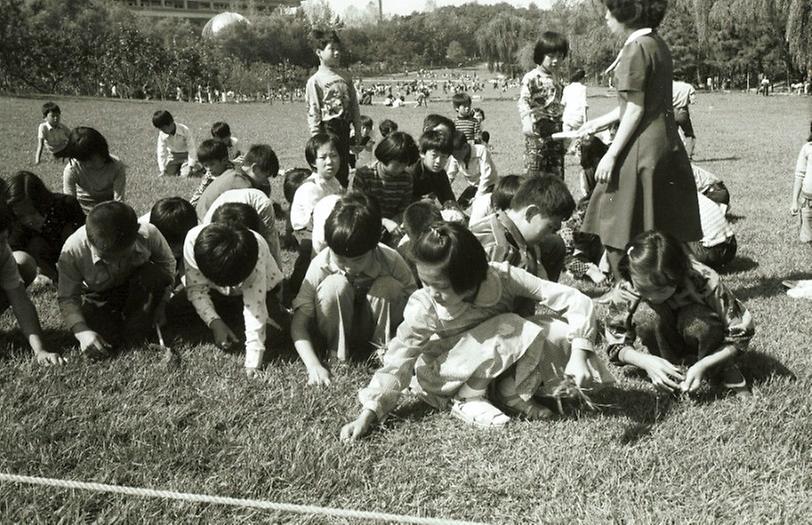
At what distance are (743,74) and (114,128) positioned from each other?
44786 mm

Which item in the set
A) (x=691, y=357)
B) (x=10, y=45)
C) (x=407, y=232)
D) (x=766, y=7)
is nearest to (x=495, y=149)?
(x=407, y=232)

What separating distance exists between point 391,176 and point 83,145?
2424mm

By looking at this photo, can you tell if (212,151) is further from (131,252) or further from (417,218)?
(417,218)

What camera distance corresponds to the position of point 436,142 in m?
5.29

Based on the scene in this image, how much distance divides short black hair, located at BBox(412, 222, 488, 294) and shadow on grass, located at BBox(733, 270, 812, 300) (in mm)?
2597

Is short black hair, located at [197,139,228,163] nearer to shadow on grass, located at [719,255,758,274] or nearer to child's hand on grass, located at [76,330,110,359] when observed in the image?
child's hand on grass, located at [76,330,110,359]

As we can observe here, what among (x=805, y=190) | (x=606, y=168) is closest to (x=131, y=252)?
(x=606, y=168)

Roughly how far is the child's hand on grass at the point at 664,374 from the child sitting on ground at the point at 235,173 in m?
3.28

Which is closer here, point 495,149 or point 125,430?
point 125,430

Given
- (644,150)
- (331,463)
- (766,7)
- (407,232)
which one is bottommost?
(331,463)

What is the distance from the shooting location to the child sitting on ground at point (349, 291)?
337cm

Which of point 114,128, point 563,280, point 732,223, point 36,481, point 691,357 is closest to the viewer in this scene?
point 36,481

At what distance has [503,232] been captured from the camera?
350cm

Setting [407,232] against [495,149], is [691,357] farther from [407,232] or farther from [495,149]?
[495,149]
